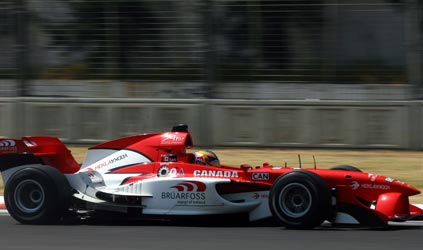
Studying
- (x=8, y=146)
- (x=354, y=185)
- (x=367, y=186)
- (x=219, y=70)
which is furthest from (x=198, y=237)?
(x=219, y=70)

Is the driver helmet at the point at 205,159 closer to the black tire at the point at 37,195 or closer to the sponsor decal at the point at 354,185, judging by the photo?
A: the black tire at the point at 37,195

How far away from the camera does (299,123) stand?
48.4ft

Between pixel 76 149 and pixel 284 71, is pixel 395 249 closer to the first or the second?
pixel 284 71

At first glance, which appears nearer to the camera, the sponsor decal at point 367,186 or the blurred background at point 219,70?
the sponsor decal at point 367,186

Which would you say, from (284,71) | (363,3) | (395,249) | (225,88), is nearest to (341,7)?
(363,3)

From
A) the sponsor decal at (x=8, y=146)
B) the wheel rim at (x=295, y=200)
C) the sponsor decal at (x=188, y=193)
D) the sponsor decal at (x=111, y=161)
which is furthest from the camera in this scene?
the sponsor decal at (x=8, y=146)

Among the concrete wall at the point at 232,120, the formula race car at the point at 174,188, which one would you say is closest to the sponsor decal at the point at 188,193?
the formula race car at the point at 174,188

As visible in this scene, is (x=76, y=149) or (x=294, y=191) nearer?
(x=294, y=191)

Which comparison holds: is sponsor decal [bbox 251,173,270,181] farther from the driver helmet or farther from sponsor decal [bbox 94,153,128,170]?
sponsor decal [bbox 94,153,128,170]

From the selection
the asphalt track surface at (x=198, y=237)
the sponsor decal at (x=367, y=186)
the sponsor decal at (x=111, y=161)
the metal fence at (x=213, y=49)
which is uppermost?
the metal fence at (x=213, y=49)

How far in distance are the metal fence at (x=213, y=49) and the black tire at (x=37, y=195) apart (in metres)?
6.81

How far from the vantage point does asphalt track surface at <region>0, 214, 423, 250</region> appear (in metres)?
7.14

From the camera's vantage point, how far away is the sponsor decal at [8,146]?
29.5 feet

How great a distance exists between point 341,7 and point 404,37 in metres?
1.19
